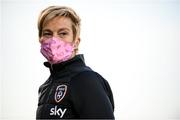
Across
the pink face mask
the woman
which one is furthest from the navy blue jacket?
the pink face mask

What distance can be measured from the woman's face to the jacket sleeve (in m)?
0.29

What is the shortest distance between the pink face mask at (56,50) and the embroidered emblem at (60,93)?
26 cm

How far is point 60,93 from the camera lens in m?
1.35

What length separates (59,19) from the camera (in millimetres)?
1484

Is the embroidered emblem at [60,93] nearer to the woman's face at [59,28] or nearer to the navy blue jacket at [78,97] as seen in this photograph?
the navy blue jacket at [78,97]

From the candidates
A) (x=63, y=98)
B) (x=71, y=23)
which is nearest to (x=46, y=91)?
(x=63, y=98)

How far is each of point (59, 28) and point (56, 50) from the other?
7.8 inches

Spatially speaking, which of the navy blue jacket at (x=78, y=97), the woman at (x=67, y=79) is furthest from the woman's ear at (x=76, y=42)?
the navy blue jacket at (x=78, y=97)

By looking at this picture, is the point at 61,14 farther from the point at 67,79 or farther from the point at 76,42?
the point at 67,79

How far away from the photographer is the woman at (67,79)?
4.17 feet

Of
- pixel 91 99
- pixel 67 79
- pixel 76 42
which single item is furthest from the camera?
pixel 76 42

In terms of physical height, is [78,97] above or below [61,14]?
below

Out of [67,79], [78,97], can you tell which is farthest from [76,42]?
[78,97]

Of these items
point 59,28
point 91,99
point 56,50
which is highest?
point 59,28
